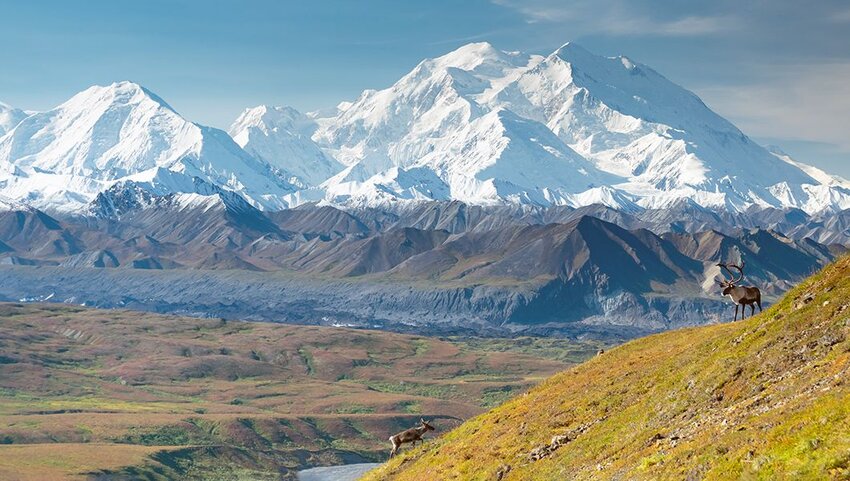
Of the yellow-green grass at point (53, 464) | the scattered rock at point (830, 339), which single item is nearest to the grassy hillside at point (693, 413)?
the scattered rock at point (830, 339)

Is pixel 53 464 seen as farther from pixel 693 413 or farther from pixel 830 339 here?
pixel 830 339

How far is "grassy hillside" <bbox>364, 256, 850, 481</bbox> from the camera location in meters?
33.3

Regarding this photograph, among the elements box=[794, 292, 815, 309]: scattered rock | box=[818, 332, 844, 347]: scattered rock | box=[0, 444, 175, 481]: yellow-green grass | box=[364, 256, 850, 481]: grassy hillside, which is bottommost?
box=[0, 444, 175, 481]: yellow-green grass

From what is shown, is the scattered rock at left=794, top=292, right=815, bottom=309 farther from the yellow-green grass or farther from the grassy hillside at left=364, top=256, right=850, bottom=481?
the yellow-green grass

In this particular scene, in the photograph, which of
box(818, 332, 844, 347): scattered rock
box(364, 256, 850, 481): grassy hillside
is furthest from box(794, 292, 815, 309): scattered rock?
box(818, 332, 844, 347): scattered rock

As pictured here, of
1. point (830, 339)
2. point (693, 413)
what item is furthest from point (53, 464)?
point (830, 339)

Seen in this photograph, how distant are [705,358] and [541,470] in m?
10.3

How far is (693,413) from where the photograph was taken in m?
46.2

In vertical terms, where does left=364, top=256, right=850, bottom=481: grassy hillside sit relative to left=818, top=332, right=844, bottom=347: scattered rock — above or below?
below

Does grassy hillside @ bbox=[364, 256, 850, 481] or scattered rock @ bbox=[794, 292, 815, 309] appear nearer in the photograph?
grassy hillside @ bbox=[364, 256, 850, 481]

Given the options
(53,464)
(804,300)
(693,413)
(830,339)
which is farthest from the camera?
(53,464)

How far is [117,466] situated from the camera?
623 ft

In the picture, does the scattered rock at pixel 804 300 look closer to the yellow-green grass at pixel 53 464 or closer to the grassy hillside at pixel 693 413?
the grassy hillside at pixel 693 413

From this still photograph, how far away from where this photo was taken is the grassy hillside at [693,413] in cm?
3334
